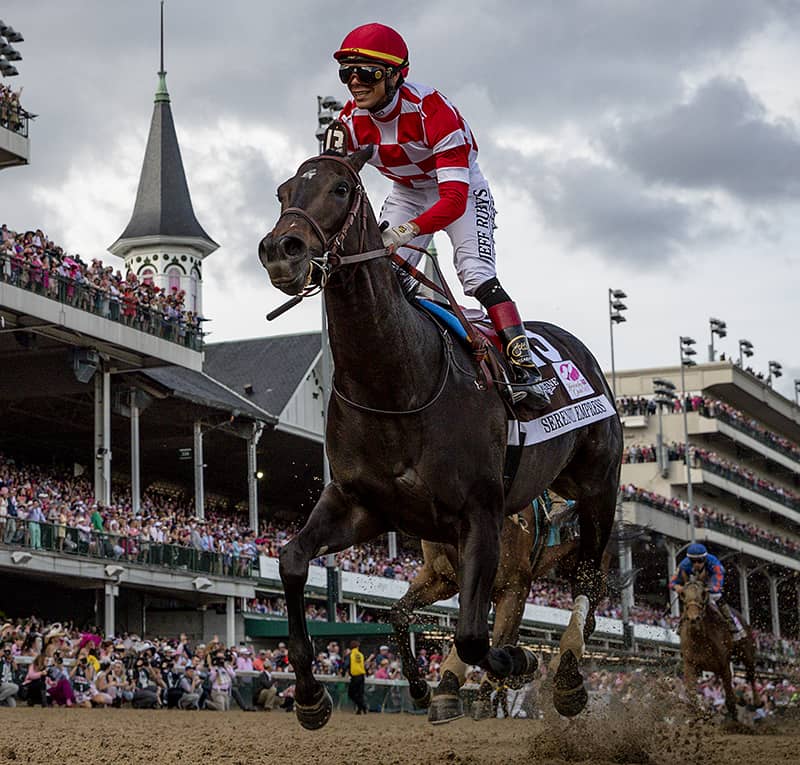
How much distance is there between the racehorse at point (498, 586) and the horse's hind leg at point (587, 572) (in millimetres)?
341

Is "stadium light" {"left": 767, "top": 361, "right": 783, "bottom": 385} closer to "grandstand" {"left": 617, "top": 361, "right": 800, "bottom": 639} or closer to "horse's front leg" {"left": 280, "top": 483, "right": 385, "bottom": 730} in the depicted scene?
"grandstand" {"left": 617, "top": 361, "right": 800, "bottom": 639}

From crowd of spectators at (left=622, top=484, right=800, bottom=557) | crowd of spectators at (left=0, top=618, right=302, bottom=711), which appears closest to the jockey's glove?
crowd of spectators at (left=0, top=618, right=302, bottom=711)

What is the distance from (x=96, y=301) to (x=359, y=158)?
2353 cm

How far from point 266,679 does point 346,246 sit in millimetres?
18276

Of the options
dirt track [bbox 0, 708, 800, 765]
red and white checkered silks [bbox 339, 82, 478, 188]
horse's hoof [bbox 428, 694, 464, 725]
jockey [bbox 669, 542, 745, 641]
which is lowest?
dirt track [bbox 0, 708, 800, 765]

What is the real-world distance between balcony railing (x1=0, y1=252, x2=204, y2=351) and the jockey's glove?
21.0 meters

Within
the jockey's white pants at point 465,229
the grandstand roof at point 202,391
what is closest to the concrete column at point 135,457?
the grandstand roof at point 202,391

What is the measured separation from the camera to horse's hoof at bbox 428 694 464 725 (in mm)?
7627

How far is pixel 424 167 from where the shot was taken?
26.0ft

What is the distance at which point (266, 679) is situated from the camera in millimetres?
24031

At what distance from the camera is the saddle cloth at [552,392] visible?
773 centimetres

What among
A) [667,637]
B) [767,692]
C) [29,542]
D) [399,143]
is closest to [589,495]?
[399,143]

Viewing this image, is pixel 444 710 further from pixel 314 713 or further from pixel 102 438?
pixel 102 438

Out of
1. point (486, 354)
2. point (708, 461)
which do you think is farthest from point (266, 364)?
point (486, 354)
